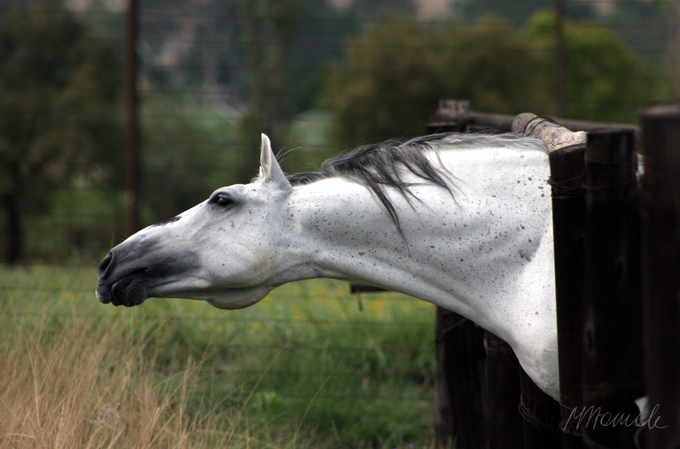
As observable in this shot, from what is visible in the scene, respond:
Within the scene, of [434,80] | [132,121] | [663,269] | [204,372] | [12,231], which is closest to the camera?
[663,269]

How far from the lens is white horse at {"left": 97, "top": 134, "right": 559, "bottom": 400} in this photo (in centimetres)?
199

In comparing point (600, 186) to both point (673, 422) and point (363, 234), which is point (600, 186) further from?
point (363, 234)

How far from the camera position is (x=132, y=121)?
429cm

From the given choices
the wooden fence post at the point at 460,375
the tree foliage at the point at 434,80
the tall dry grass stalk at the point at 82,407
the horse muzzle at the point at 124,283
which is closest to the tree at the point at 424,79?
the tree foliage at the point at 434,80

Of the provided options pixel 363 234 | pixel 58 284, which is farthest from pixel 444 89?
pixel 363 234

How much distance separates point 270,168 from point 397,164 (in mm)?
391

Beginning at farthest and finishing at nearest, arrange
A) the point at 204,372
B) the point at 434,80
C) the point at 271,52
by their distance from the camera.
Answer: the point at 271,52
the point at 434,80
the point at 204,372

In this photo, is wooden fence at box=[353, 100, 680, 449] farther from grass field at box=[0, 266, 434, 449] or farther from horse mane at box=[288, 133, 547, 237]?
grass field at box=[0, 266, 434, 449]

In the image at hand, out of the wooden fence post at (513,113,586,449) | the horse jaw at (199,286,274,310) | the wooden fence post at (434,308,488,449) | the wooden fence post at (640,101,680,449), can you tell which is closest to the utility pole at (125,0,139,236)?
the wooden fence post at (434,308,488,449)

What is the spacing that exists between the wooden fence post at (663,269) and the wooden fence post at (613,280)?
0.97ft

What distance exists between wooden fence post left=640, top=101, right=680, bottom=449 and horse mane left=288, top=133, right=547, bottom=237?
0.83 meters

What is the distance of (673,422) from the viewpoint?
1.20m

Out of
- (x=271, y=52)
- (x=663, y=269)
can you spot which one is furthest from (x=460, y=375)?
(x=271, y=52)

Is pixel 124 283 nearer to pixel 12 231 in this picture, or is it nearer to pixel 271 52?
pixel 12 231
